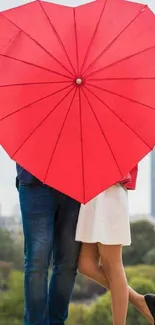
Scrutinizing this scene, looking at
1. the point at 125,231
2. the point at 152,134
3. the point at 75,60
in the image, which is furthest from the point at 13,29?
the point at 125,231

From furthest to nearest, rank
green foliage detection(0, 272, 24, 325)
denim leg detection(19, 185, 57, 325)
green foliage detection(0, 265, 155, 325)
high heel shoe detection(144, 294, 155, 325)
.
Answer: green foliage detection(0, 272, 24, 325) → green foliage detection(0, 265, 155, 325) → high heel shoe detection(144, 294, 155, 325) → denim leg detection(19, 185, 57, 325)

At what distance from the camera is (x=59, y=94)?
2.53 m

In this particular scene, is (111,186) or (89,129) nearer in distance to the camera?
(89,129)

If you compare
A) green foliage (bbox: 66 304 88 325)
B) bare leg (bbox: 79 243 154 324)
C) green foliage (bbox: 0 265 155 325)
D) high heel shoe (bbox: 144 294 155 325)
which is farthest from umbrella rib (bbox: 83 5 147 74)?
green foliage (bbox: 66 304 88 325)

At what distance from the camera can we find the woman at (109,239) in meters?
2.71

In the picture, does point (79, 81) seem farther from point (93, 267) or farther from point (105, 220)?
point (93, 267)

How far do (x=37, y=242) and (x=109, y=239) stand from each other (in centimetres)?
29

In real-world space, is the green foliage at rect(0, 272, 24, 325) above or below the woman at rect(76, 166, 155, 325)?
below

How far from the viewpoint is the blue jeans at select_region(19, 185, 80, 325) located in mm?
2680

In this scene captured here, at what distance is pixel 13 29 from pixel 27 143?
44 cm

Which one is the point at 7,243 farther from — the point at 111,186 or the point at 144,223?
the point at 111,186

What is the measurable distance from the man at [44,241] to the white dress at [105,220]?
4 centimetres

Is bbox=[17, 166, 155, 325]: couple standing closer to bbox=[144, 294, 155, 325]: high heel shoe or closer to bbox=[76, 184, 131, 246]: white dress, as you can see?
bbox=[76, 184, 131, 246]: white dress

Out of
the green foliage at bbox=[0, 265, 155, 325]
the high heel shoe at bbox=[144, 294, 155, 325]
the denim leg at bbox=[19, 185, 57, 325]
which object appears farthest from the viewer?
the green foliage at bbox=[0, 265, 155, 325]
